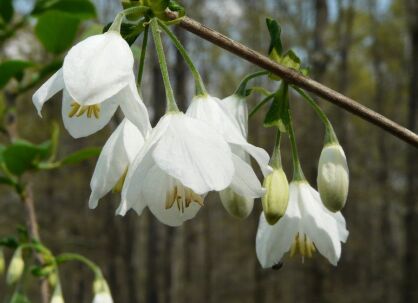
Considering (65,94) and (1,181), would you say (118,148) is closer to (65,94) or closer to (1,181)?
(65,94)

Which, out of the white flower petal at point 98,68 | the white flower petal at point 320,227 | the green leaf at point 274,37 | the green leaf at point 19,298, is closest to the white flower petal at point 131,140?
the white flower petal at point 98,68

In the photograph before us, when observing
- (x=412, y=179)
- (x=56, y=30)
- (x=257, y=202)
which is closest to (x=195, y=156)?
(x=56, y=30)

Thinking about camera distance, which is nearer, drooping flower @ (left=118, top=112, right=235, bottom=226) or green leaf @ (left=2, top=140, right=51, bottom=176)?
drooping flower @ (left=118, top=112, right=235, bottom=226)

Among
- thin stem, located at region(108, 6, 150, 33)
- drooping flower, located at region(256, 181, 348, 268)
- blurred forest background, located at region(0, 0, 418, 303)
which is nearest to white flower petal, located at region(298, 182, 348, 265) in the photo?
drooping flower, located at region(256, 181, 348, 268)

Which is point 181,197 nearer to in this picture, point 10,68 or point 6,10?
point 10,68

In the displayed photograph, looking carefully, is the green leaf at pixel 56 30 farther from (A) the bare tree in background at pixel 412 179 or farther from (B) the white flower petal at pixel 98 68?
(A) the bare tree in background at pixel 412 179

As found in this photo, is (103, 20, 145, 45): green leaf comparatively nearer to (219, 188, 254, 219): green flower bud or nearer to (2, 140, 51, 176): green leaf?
(219, 188, 254, 219): green flower bud

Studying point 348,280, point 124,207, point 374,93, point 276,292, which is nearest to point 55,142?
point 124,207
